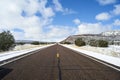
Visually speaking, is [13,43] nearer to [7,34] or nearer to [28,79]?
[7,34]

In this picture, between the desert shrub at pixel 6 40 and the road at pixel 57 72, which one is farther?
the desert shrub at pixel 6 40

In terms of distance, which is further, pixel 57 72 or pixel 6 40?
pixel 6 40

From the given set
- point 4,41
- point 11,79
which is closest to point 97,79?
point 11,79

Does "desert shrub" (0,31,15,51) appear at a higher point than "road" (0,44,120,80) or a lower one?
higher

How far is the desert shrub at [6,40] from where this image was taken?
5247 centimetres

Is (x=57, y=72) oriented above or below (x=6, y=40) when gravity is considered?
below

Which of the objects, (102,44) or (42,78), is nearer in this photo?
(42,78)

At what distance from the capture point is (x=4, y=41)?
52688mm

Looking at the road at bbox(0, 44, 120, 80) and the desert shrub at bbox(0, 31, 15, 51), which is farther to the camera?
the desert shrub at bbox(0, 31, 15, 51)

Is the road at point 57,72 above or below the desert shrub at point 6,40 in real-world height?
below

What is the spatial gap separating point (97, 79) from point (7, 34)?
50453mm

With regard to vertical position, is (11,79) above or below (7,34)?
below

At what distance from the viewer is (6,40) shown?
53.1 metres

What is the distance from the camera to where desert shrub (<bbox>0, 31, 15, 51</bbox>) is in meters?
52.5
